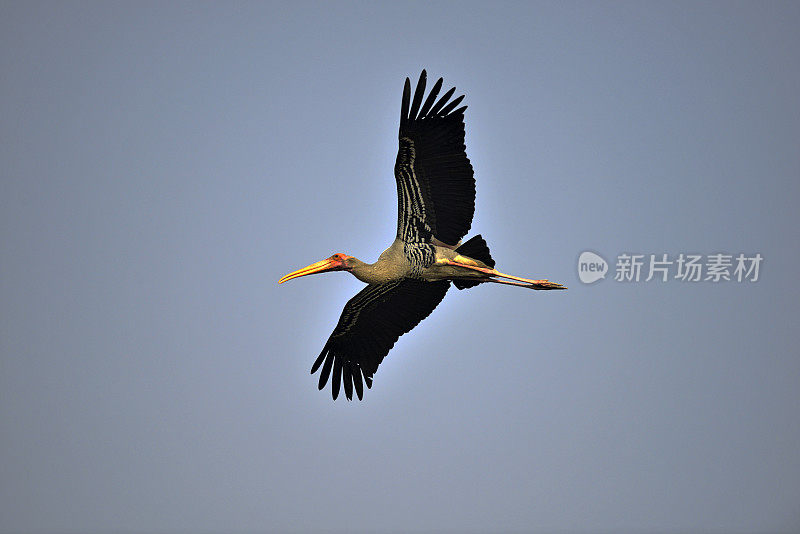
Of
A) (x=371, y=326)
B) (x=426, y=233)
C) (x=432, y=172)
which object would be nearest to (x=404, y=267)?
(x=426, y=233)

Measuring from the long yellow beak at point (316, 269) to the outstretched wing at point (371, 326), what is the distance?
0.88 metres

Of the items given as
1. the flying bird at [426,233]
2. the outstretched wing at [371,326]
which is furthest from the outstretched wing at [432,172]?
the outstretched wing at [371,326]

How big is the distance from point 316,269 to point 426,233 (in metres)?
1.97

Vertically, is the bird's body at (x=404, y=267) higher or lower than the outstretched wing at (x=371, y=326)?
higher

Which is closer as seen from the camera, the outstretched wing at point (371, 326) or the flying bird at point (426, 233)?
the flying bird at point (426, 233)

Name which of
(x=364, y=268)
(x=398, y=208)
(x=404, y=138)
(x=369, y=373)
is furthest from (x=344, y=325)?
(x=404, y=138)

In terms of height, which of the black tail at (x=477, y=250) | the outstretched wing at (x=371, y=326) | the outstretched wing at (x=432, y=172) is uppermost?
the outstretched wing at (x=432, y=172)

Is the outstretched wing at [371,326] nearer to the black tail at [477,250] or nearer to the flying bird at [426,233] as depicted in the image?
the flying bird at [426,233]

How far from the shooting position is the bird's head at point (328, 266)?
1422cm

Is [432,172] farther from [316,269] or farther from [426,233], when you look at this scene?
[316,269]

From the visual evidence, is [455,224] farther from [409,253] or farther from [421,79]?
[421,79]

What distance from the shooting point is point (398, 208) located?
13.6m

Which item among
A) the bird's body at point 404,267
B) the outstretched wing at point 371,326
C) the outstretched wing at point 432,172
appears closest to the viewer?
the outstretched wing at point 432,172

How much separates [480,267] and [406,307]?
227cm
